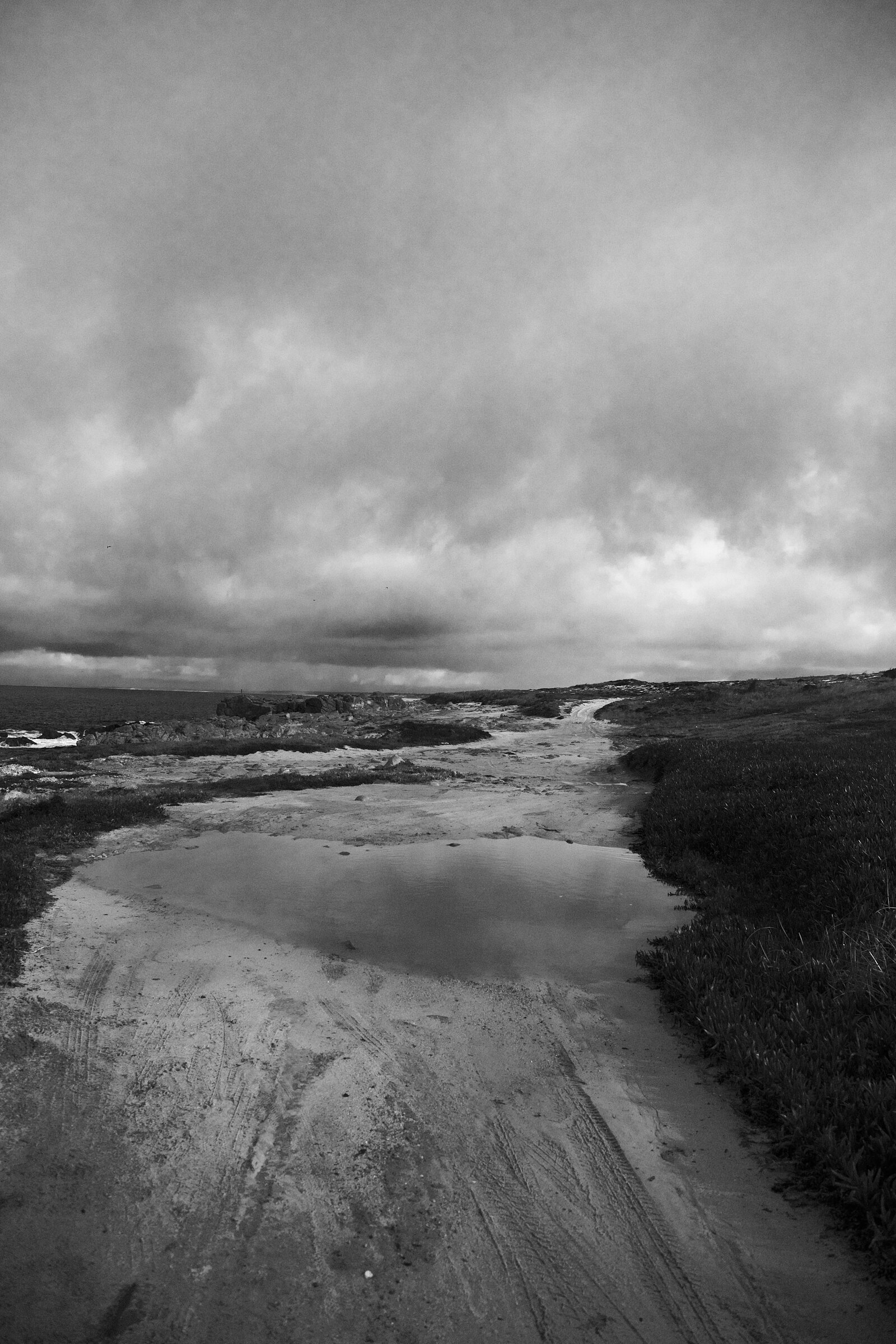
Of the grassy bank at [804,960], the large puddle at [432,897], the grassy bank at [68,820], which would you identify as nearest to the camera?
the grassy bank at [804,960]

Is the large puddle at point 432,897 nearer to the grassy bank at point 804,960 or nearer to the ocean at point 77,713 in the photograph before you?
the grassy bank at point 804,960

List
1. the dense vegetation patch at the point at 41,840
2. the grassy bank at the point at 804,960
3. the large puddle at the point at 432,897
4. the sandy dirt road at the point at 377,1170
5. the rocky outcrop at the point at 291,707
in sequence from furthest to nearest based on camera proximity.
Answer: the rocky outcrop at the point at 291,707 → the dense vegetation patch at the point at 41,840 → the large puddle at the point at 432,897 → the grassy bank at the point at 804,960 → the sandy dirt road at the point at 377,1170

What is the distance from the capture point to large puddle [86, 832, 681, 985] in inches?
387

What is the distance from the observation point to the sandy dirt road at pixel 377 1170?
3.97 meters

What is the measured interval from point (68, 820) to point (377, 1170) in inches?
659

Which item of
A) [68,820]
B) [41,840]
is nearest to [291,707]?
[68,820]

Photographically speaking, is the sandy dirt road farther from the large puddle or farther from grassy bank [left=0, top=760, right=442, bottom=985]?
grassy bank [left=0, top=760, right=442, bottom=985]

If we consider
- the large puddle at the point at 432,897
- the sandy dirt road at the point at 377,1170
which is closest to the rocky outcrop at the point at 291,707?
the large puddle at the point at 432,897

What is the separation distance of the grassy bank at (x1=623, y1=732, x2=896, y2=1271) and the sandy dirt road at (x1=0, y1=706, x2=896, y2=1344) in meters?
0.46

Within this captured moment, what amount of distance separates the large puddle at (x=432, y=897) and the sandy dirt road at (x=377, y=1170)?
A: 72cm

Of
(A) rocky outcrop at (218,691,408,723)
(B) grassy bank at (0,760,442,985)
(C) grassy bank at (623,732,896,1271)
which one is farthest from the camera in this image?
(A) rocky outcrop at (218,691,408,723)

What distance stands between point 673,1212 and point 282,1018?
4.82 meters

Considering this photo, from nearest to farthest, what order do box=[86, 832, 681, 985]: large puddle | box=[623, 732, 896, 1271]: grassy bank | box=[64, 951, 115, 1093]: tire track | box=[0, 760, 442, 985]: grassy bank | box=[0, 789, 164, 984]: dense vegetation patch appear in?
box=[623, 732, 896, 1271]: grassy bank, box=[64, 951, 115, 1093]: tire track, box=[86, 832, 681, 985]: large puddle, box=[0, 789, 164, 984]: dense vegetation patch, box=[0, 760, 442, 985]: grassy bank

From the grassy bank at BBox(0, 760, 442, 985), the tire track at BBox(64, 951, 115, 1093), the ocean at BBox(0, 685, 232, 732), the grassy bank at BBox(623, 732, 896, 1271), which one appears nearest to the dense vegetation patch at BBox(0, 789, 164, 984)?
the grassy bank at BBox(0, 760, 442, 985)
